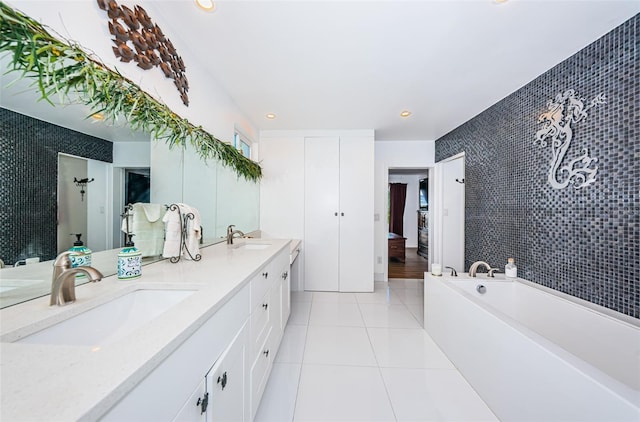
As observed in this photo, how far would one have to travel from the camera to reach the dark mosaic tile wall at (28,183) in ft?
2.42

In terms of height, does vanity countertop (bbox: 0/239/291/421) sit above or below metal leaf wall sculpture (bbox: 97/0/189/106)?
below

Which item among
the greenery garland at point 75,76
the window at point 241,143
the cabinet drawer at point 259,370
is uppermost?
the window at point 241,143

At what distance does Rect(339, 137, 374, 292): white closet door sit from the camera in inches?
133

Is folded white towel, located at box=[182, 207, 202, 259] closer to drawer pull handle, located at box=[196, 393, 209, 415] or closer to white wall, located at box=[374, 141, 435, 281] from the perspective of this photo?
drawer pull handle, located at box=[196, 393, 209, 415]

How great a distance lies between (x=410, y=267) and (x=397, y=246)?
541 mm

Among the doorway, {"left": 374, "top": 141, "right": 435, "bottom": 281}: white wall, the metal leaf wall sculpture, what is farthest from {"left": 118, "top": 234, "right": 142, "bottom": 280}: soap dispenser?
the doorway

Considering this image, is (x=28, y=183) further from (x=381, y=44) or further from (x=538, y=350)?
(x=538, y=350)

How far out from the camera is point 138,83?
4.16ft

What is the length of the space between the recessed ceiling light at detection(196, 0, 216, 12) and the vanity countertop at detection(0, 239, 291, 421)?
1536 millimetres

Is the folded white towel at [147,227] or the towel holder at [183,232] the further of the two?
the towel holder at [183,232]

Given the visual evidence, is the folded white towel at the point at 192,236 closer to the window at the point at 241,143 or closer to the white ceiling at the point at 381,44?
the white ceiling at the point at 381,44

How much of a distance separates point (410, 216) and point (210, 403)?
7.25m

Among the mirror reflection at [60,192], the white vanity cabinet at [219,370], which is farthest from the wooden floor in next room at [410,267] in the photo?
the mirror reflection at [60,192]

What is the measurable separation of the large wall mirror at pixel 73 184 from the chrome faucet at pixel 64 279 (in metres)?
0.09
